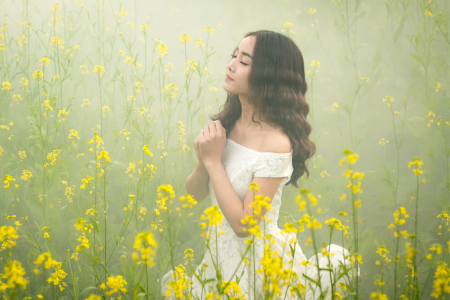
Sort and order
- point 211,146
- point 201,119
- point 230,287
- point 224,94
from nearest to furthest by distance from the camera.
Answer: point 230,287
point 211,146
point 201,119
point 224,94

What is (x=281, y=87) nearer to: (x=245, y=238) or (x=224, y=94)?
(x=245, y=238)

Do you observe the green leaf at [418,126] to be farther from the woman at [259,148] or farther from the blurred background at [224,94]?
the woman at [259,148]

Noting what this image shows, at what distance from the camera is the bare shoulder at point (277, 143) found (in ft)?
3.50

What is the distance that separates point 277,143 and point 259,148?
78 millimetres

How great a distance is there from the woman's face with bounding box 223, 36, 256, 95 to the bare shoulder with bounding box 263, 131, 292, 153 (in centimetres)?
19

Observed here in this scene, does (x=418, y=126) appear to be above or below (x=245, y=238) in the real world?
above

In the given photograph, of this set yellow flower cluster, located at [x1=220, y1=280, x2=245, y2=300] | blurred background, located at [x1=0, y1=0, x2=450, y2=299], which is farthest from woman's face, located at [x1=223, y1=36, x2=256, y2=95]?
yellow flower cluster, located at [x1=220, y1=280, x2=245, y2=300]

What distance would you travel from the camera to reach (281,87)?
1138mm

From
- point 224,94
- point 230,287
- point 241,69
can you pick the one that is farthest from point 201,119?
point 230,287

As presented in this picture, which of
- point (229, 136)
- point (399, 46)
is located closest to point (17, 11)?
point (229, 136)

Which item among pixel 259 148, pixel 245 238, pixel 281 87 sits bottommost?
pixel 245 238

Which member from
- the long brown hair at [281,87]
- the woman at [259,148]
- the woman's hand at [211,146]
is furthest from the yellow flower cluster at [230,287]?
the long brown hair at [281,87]

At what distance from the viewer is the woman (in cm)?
102

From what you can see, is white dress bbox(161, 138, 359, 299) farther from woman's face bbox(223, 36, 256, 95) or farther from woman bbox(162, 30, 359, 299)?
woman's face bbox(223, 36, 256, 95)
